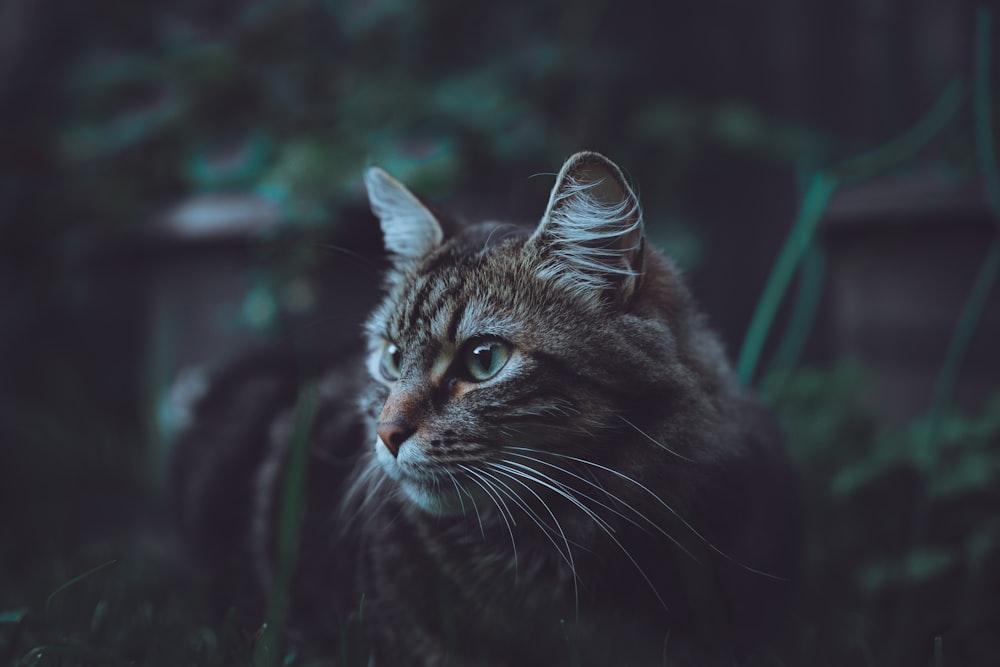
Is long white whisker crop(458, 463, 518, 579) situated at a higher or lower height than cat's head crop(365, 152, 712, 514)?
lower

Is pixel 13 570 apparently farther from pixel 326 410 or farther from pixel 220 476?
pixel 326 410

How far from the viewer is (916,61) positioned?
280 cm

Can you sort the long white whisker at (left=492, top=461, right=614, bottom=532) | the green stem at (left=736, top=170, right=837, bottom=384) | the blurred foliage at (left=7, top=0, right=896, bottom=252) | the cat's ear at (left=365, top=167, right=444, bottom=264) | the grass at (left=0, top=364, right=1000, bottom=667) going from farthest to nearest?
1. the blurred foliage at (left=7, top=0, right=896, bottom=252)
2. the green stem at (left=736, top=170, right=837, bottom=384)
3. the cat's ear at (left=365, top=167, right=444, bottom=264)
4. the grass at (left=0, top=364, right=1000, bottom=667)
5. the long white whisker at (left=492, top=461, right=614, bottom=532)

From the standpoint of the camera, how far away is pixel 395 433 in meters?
1.18

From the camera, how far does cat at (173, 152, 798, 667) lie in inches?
46.0

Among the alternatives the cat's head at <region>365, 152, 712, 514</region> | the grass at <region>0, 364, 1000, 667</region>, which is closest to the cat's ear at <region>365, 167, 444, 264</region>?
the cat's head at <region>365, 152, 712, 514</region>

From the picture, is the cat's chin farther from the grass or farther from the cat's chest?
→ the grass

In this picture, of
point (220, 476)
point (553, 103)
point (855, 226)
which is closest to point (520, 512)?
point (220, 476)

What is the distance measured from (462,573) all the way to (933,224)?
1703 mm

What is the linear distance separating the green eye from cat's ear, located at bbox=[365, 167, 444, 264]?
0.32 meters

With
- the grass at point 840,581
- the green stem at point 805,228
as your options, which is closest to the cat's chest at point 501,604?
the grass at point 840,581

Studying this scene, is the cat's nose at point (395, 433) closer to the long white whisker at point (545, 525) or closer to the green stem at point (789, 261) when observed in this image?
the long white whisker at point (545, 525)

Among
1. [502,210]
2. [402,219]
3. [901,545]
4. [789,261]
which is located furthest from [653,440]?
[502,210]

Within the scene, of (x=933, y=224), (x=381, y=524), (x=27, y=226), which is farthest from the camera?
(x=27, y=226)
